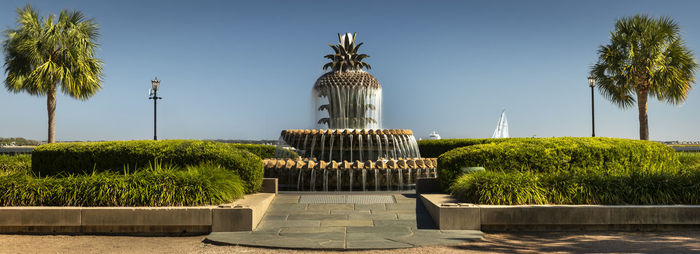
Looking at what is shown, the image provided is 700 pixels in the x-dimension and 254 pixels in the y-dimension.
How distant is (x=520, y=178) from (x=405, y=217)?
2.09 m

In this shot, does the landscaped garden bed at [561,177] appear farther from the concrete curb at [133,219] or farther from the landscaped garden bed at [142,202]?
the concrete curb at [133,219]

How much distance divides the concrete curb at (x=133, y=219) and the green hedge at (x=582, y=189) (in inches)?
151

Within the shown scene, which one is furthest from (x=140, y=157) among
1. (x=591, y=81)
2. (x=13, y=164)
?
(x=591, y=81)

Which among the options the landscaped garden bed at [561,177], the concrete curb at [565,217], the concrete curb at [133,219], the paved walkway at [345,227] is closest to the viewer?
the paved walkway at [345,227]

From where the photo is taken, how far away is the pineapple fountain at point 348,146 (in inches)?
475

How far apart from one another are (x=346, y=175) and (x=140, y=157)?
16.2ft

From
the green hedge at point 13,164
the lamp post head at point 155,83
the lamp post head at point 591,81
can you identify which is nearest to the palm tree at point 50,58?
the lamp post head at point 155,83

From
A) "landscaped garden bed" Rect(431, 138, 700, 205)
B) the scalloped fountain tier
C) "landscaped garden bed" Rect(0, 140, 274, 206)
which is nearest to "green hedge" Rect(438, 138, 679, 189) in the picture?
"landscaped garden bed" Rect(431, 138, 700, 205)

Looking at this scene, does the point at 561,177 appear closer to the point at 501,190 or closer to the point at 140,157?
the point at 501,190

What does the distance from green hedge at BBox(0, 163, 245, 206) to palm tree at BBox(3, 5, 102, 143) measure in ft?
56.3

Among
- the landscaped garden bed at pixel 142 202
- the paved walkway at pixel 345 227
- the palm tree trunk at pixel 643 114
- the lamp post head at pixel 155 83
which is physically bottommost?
the paved walkway at pixel 345 227

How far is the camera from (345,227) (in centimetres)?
725

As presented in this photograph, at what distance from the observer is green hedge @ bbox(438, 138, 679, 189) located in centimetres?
949

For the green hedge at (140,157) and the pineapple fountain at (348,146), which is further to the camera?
the pineapple fountain at (348,146)
